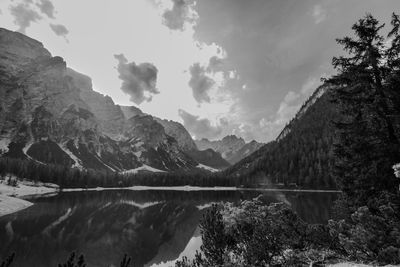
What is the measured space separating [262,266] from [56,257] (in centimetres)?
2631

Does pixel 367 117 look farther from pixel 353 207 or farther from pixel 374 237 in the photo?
pixel 374 237

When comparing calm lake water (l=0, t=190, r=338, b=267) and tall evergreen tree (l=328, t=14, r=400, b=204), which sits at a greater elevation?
tall evergreen tree (l=328, t=14, r=400, b=204)

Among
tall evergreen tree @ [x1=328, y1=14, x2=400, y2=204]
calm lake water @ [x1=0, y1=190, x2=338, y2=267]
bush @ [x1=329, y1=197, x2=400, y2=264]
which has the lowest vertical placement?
calm lake water @ [x1=0, y1=190, x2=338, y2=267]

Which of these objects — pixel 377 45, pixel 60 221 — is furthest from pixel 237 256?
pixel 60 221

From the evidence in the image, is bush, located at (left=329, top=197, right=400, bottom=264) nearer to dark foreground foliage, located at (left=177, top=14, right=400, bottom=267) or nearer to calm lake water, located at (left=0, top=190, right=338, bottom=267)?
dark foreground foliage, located at (left=177, top=14, right=400, bottom=267)

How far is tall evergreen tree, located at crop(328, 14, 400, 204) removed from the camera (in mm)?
18578

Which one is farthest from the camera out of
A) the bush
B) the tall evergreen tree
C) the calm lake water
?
the calm lake water

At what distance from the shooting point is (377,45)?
800 inches

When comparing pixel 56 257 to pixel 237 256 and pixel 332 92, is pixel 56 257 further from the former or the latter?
pixel 332 92


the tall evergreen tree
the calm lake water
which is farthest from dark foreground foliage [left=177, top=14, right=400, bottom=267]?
the calm lake water

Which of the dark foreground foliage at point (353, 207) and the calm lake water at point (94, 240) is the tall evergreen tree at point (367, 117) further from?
the calm lake water at point (94, 240)

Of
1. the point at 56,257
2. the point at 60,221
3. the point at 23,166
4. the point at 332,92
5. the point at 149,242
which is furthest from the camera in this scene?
the point at 23,166

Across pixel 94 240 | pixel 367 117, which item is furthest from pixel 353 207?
pixel 94 240

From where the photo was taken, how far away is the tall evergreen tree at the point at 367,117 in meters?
18.6
